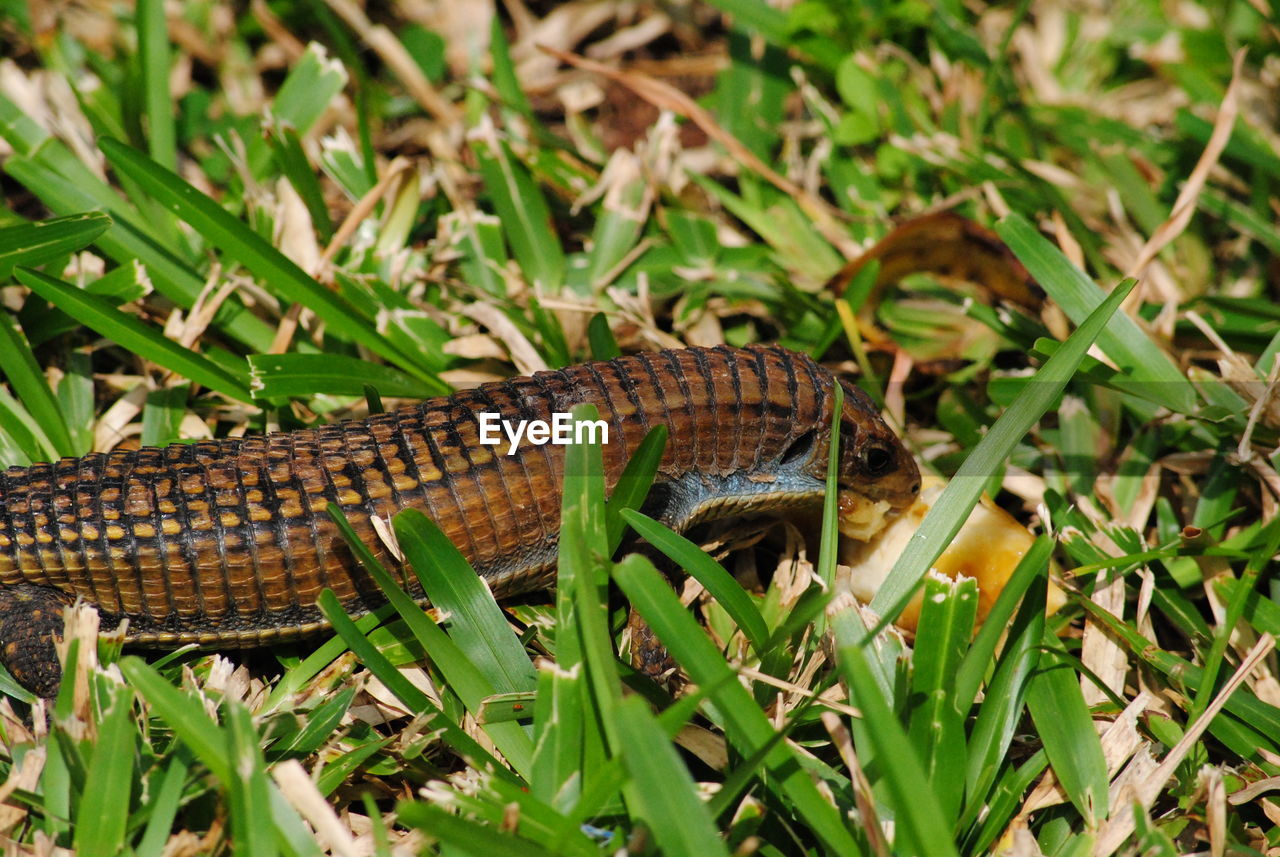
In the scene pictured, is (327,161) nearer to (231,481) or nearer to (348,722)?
(231,481)

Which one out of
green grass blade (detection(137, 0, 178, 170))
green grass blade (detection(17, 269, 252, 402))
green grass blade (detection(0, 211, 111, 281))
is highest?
green grass blade (detection(137, 0, 178, 170))

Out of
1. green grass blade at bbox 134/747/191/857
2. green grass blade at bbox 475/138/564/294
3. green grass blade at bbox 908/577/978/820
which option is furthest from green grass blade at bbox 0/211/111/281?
green grass blade at bbox 908/577/978/820

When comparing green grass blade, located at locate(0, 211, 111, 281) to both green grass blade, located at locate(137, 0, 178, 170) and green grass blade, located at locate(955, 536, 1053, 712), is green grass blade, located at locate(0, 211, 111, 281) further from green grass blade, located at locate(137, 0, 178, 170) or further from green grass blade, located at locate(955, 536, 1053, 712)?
green grass blade, located at locate(955, 536, 1053, 712)

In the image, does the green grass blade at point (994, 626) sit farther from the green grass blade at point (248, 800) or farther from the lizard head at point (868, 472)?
the green grass blade at point (248, 800)

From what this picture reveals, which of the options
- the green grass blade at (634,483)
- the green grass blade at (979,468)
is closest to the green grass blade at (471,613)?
the green grass blade at (634,483)

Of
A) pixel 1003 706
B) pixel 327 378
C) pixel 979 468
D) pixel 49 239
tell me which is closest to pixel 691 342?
pixel 327 378
